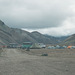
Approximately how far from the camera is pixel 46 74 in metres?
14.0

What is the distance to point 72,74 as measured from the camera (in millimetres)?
13969

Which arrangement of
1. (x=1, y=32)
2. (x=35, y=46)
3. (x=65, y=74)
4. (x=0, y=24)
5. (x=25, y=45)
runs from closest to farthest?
(x=65, y=74)
(x=35, y=46)
(x=25, y=45)
(x=1, y=32)
(x=0, y=24)

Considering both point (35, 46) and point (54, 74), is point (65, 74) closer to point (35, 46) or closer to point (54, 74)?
point (54, 74)

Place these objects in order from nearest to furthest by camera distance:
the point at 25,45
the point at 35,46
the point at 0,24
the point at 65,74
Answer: the point at 65,74 < the point at 35,46 < the point at 25,45 < the point at 0,24

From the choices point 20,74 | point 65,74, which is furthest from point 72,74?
point 20,74

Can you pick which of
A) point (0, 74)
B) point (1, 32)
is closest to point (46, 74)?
point (0, 74)

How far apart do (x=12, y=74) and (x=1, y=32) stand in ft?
508

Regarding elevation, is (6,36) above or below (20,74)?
above

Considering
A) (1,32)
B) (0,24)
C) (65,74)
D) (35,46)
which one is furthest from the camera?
(0,24)

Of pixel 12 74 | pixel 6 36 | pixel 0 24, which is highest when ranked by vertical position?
pixel 0 24

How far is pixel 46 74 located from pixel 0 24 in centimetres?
17890

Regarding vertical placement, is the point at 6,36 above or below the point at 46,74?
above

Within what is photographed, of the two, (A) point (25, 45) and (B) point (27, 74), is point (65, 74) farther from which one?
(A) point (25, 45)

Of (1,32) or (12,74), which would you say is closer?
(12,74)
